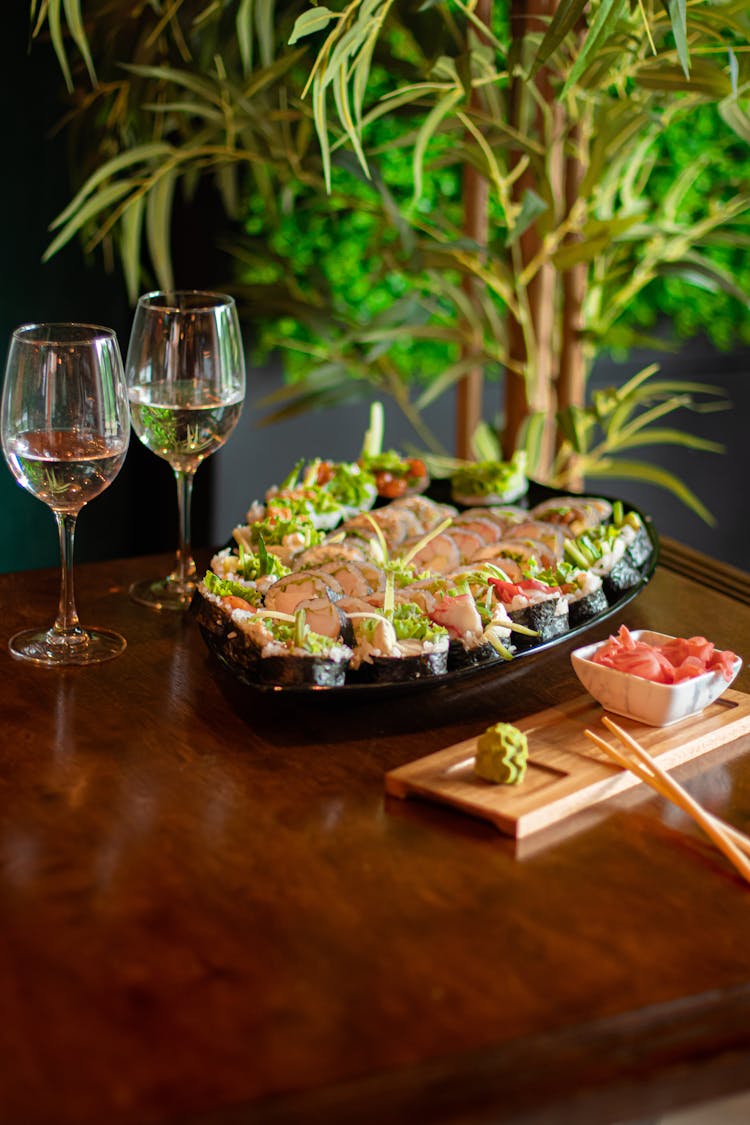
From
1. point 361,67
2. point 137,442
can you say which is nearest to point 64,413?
point 361,67

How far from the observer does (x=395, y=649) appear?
1.26m

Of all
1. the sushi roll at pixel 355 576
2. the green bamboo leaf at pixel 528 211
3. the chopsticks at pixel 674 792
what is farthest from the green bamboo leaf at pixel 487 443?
the chopsticks at pixel 674 792

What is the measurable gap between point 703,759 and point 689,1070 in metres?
0.43

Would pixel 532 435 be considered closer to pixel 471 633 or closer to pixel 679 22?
pixel 679 22

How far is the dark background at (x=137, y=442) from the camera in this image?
3.11 m

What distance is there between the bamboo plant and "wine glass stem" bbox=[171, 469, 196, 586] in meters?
0.57

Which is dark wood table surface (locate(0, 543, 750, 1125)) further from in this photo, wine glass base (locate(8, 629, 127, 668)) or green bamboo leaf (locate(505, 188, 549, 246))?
green bamboo leaf (locate(505, 188, 549, 246))

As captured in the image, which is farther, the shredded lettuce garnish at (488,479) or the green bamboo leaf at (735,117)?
the green bamboo leaf at (735,117)

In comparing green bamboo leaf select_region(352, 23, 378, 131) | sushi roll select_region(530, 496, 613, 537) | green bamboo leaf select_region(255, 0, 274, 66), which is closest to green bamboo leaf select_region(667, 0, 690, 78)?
green bamboo leaf select_region(352, 23, 378, 131)

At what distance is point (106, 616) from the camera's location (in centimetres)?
159

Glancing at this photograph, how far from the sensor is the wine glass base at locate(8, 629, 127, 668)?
1427 millimetres

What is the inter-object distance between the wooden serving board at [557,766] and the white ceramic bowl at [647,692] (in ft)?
0.05

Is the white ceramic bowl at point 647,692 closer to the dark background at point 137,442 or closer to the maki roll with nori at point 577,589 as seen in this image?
the maki roll with nori at point 577,589

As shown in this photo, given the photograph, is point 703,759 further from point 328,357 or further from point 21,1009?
point 328,357
